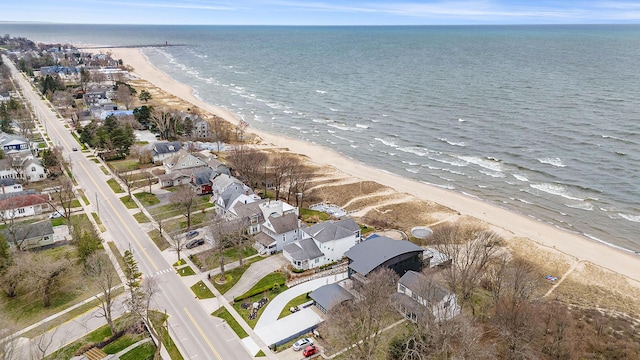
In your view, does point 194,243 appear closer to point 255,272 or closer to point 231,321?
point 255,272

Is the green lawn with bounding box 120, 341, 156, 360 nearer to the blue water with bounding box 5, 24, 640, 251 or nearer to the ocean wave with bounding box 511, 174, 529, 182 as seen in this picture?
the blue water with bounding box 5, 24, 640, 251

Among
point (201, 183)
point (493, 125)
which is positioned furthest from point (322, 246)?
point (493, 125)

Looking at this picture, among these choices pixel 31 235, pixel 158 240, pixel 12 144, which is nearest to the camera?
pixel 31 235

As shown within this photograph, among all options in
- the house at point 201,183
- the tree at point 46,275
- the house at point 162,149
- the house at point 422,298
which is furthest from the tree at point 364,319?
the house at point 162,149

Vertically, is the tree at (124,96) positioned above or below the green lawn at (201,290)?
above

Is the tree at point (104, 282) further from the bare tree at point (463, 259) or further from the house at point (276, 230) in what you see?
the bare tree at point (463, 259)

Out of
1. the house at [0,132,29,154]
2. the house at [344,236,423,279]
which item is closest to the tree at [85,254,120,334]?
the house at [344,236,423,279]

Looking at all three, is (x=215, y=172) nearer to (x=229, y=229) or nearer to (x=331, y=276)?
(x=229, y=229)

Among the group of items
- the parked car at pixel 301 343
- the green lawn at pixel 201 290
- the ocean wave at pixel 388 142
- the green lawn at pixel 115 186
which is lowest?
the green lawn at pixel 115 186
